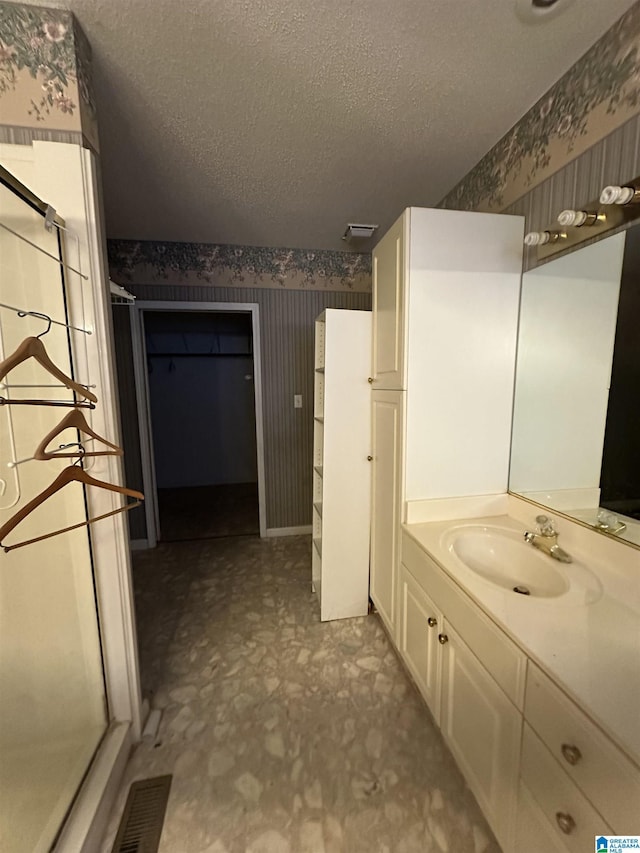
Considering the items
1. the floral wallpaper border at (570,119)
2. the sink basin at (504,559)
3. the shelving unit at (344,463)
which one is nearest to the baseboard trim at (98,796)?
the shelving unit at (344,463)

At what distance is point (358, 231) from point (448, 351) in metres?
1.34

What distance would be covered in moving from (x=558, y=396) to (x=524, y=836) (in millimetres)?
1314

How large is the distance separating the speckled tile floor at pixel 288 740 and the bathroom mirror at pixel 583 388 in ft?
3.50

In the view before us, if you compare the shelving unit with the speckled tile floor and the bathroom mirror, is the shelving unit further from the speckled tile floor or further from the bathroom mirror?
the bathroom mirror

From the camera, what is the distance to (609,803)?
622mm

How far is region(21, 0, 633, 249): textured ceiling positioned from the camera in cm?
101

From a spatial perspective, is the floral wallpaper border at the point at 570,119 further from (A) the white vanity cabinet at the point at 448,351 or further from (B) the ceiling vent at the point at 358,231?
(B) the ceiling vent at the point at 358,231

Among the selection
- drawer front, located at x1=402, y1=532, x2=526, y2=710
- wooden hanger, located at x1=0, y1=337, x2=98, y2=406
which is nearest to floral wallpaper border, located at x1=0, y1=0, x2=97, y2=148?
wooden hanger, located at x1=0, y1=337, x2=98, y2=406

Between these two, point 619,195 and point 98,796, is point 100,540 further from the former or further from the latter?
point 619,195

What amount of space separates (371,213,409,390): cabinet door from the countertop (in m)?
0.81

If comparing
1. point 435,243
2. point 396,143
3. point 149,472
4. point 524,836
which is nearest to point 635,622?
point 524,836

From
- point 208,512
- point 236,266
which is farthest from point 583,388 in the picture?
point 208,512

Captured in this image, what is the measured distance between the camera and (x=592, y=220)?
1126 millimetres

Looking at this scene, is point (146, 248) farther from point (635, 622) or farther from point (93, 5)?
point (635, 622)
